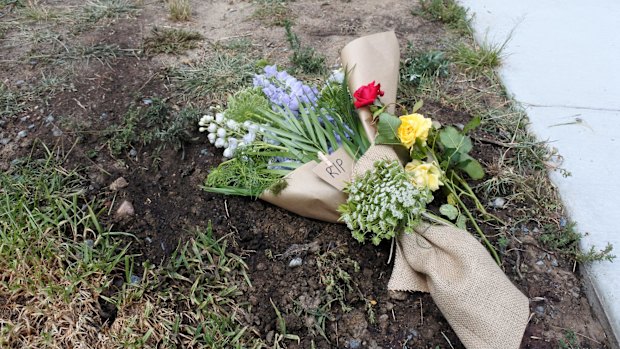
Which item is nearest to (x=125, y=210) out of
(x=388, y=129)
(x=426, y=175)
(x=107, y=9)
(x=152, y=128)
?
(x=152, y=128)

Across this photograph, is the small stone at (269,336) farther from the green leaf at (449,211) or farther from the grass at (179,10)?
the grass at (179,10)

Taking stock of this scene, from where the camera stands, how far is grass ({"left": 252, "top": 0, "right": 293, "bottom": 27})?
3.28 meters

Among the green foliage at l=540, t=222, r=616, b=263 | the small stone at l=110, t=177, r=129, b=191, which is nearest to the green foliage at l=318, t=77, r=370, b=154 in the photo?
the green foliage at l=540, t=222, r=616, b=263

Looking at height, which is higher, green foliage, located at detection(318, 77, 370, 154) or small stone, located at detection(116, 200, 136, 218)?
green foliage, located at detection(318, 77, 370, 154)

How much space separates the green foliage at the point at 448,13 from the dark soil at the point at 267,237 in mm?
Answer: 897

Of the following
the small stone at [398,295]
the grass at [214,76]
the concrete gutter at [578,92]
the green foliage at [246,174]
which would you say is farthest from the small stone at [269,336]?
the grass at [214,76]

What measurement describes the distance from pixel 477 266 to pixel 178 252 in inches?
43.7

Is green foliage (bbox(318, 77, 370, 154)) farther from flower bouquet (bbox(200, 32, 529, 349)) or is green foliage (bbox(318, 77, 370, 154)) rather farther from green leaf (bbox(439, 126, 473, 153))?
green leaf (bbox(439, 126, 473, 153))

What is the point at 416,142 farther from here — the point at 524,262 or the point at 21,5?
the point at 21,5

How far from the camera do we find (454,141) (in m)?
2.03

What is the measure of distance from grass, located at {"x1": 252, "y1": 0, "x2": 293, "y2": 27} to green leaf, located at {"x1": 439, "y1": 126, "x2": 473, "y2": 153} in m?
1.62

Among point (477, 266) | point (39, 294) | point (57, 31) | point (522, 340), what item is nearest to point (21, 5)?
point (57, 31)

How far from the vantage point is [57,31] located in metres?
3.12

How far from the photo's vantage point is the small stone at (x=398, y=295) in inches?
71.2
